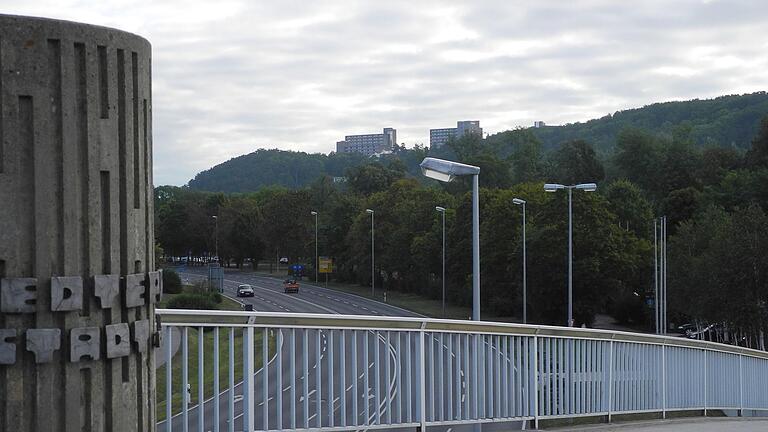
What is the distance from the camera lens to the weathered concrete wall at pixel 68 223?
4.62 metres

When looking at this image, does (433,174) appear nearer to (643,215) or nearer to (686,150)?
(643,215)

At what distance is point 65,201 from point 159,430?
206 centimetres

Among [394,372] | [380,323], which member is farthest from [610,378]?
[380,323]

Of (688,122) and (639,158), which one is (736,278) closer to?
(639,158)

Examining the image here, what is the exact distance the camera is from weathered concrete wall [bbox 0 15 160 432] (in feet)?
15.2

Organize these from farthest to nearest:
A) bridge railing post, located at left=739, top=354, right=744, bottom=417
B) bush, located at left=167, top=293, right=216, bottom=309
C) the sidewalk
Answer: bush, located at left=167, top=293, right=216, bottom=309 → bridge railing post, located at left=739, top=354, right=744, bottom=417 → the sidewalk

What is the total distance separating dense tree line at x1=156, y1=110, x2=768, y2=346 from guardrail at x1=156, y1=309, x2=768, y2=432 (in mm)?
34528

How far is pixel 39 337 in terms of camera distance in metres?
4.68

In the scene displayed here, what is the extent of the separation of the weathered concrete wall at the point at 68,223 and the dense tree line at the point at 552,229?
134ft

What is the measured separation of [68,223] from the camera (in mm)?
4742

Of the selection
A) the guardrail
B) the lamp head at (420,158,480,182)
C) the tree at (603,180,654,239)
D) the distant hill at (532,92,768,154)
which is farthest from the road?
the distant hill at (532,92,768,154)

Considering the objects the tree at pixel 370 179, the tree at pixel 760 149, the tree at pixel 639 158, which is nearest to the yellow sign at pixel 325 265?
the tree at pixel 370 179

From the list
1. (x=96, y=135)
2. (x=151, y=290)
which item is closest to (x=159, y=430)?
(x=151, y=290)

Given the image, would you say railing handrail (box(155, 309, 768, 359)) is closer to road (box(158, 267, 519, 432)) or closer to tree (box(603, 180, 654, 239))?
road (box(158, 267, 519, 432))
